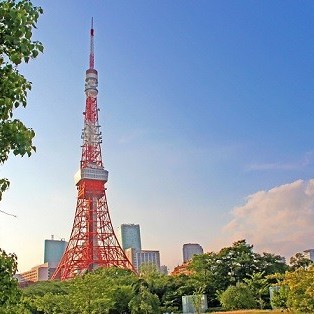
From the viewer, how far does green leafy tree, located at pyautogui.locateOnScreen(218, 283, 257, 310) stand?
3906 centimetres

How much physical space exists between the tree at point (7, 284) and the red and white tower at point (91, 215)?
64223 mm

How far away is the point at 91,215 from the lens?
73.1 metres

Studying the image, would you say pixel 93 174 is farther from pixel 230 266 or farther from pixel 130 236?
pixel 130 236

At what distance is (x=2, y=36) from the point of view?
509 cm

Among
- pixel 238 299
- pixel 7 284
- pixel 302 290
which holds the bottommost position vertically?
pixel 238 299

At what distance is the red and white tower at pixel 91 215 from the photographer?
69.3m

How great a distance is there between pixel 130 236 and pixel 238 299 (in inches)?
5627

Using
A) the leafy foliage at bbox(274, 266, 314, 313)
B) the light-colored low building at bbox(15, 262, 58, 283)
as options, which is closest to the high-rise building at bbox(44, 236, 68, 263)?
the light-colored low building at bbox(15, 262, 58, 283)

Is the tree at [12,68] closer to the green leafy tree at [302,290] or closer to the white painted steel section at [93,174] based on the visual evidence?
the green leafy tree at [302,290]

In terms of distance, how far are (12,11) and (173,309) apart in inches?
1630

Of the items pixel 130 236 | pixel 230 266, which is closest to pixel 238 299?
pixel 230 266

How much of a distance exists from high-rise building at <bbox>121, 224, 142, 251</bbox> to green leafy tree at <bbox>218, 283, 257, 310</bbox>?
139673 mm

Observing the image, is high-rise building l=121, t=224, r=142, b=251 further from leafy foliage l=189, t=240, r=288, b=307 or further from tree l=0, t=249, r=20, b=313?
tree l=0, t=249, r=20, b=313

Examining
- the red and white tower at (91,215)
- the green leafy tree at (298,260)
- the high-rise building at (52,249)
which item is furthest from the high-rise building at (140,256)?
the green leafy tree at (298,260)
